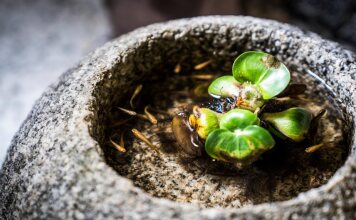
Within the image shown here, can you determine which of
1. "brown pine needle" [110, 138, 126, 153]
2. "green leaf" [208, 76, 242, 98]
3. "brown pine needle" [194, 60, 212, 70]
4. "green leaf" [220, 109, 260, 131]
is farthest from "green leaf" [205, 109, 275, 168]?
"brown pine needle" [194, 60, 212, 70]

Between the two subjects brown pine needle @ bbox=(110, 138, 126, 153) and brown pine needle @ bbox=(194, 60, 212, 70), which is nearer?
brown pine needle @ bbox=(110, 138, 126, 153)

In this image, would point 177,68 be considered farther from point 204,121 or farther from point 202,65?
point 204,121

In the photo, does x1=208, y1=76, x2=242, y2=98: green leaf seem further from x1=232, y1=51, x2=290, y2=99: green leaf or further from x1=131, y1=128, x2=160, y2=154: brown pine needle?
x1=131, y1=128, x2=160, y2=154: brown pine needle

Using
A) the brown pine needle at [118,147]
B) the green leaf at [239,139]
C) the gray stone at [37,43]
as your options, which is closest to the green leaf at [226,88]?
the green leaf at [239,139]

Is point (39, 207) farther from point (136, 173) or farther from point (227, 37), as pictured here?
point (227, 37)

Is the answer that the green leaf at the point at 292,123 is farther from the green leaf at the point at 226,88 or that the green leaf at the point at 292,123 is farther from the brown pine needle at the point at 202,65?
the brown pine needle at the point at 202,65

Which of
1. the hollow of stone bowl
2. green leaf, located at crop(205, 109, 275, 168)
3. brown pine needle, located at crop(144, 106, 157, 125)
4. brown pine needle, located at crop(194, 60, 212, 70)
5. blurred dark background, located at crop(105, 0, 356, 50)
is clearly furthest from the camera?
blurred dark background, located at crop(105, 0, 356, 50)
